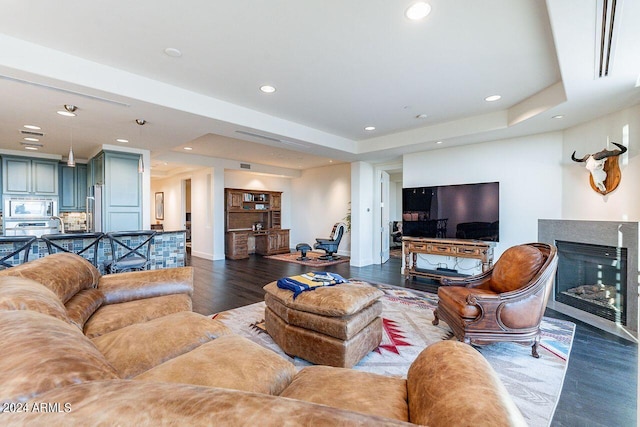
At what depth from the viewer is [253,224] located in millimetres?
9227

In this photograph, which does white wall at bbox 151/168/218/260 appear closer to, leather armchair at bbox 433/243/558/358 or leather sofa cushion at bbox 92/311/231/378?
leather sofa cushion at bbox 92/311/231/378

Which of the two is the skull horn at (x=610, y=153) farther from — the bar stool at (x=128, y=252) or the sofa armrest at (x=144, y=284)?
the bar stool at (x=128, y=252)

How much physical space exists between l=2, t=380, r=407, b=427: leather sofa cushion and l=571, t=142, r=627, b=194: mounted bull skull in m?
4.34

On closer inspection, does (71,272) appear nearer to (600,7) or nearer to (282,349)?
(282,349)

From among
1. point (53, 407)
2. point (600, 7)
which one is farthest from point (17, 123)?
point (600, 7)

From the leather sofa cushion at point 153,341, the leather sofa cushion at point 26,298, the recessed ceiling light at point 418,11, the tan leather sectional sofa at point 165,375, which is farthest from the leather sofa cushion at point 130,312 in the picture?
the recessed ceiling light at point 418,11

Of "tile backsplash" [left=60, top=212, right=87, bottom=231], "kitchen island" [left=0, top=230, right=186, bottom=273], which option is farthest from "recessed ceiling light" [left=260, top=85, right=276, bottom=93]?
"tile backsplash" [left=60, top=212, right=87, bottom=231]

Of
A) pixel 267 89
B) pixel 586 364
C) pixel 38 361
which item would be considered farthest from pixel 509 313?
pixel 267 89

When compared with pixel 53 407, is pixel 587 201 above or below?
above

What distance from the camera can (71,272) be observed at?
6.09 ft

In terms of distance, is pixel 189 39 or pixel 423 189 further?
pixel 423 189

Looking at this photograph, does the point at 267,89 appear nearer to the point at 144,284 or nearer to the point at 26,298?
the point at 144,284

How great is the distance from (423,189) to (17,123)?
247 inches

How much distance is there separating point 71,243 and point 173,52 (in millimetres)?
3140
